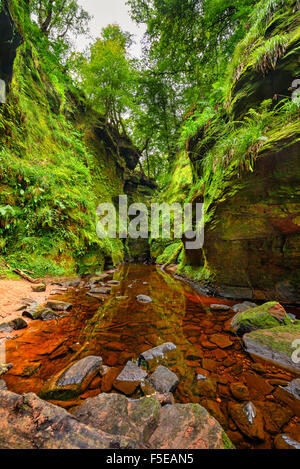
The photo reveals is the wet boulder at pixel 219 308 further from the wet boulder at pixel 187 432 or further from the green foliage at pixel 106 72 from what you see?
the green foliage at pixel 106 72

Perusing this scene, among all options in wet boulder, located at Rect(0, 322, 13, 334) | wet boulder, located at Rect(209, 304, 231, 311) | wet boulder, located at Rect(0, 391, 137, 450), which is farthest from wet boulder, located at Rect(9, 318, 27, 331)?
wet boulder, located at Rect(209, 304, 231, 311)

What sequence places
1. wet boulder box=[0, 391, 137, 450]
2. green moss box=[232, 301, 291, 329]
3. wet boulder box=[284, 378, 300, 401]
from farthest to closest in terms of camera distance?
green moss box=[232, 301, 291, 329] → wet boulder box=[284, 378, 300, 401] → wet boulder box=[0, 391, 137, 450]

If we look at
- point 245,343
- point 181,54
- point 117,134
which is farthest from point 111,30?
point 245,343

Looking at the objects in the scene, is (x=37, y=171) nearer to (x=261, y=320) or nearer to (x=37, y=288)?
(x=37, y=288)

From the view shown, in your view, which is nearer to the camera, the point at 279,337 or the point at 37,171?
the point at 279,337

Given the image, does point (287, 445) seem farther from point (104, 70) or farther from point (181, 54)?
point (104, 70)

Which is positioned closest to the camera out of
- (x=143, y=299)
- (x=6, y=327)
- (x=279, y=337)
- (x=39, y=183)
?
(x=279, y=337)

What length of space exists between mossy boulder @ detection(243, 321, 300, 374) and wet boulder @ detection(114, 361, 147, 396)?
4.21ft

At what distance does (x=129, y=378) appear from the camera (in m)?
1.57

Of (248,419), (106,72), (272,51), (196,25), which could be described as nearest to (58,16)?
(106,72)

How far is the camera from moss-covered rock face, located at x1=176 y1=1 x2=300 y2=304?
3.19 m

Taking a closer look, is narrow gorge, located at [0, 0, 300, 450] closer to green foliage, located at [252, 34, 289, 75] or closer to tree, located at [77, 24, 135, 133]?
green foliage, located at [252, 34, 289, 75]

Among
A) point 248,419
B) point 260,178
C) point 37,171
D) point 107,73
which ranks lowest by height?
point 248,419

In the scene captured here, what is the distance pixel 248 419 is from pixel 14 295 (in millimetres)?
3647
